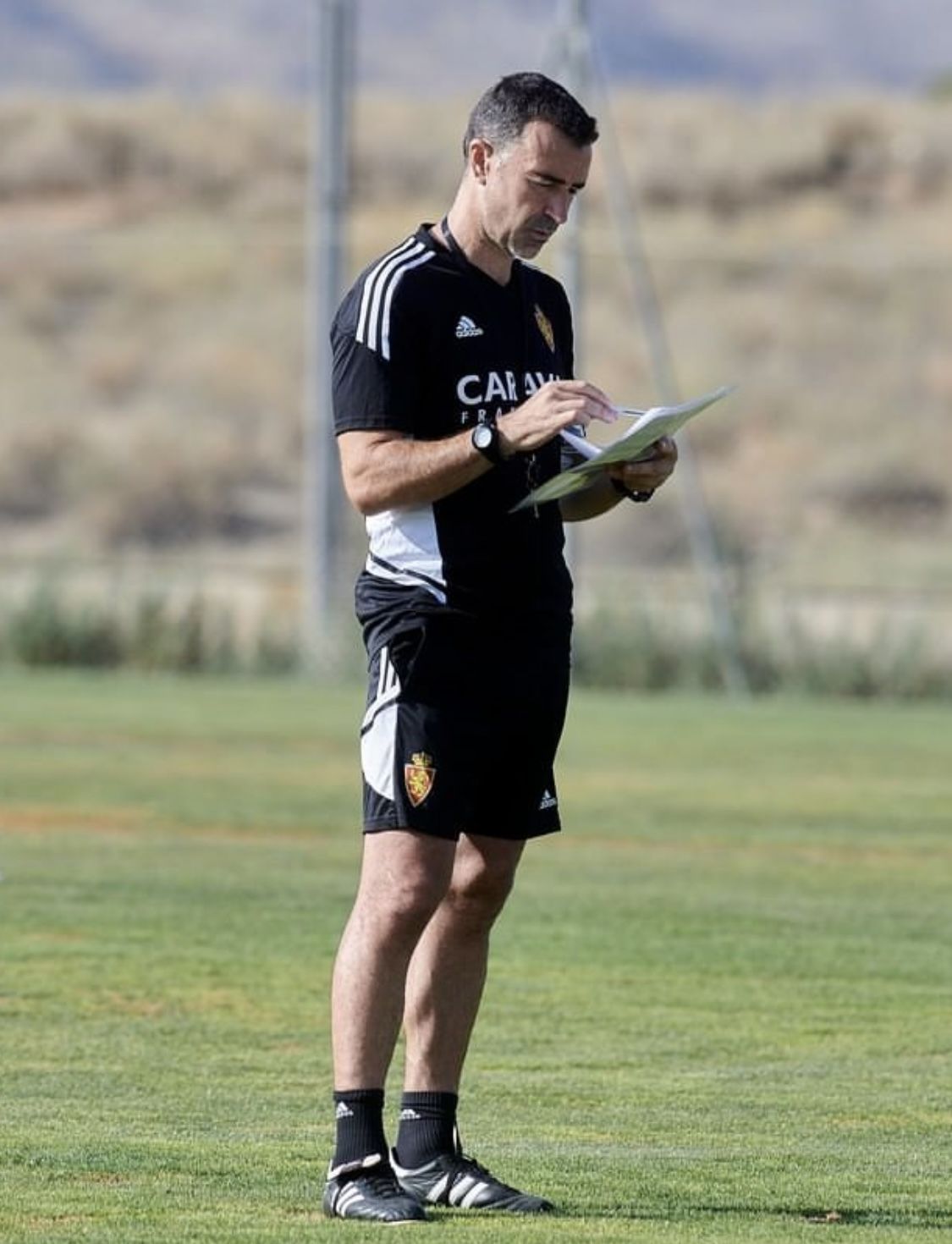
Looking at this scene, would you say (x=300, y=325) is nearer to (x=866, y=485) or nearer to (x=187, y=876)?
(x=866, y=485)

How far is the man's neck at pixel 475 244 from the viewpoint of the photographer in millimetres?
6688

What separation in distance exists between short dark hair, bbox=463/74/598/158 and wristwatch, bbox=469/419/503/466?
66 centimetres

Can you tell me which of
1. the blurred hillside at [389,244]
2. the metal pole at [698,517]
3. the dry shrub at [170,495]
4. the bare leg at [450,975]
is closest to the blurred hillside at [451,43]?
the blurred hillside at [389,244]

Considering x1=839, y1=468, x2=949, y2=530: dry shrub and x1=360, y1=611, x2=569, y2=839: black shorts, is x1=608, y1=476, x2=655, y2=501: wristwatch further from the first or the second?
x1=839, y1=468, x2=949, y2=530: dry shrub

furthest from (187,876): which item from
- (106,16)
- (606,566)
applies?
(106,16)

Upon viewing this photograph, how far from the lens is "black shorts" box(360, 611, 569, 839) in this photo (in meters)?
6.54

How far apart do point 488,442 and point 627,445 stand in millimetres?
357

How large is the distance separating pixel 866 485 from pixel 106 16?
64202mm

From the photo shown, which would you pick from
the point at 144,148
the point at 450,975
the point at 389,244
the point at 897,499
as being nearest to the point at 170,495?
the point at 389,244

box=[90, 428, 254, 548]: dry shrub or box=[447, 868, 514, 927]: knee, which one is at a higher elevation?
box=[90, 428, 254, 548]: dry shrub

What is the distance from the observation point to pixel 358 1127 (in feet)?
21.4

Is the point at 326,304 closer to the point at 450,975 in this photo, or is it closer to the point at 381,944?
the point at 450,975

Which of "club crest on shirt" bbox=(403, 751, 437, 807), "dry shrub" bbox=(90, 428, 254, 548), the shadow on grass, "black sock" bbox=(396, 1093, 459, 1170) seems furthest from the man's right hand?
"dry shrub" bbox=(90, 428, 254, 548)

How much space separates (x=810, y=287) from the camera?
179ft
